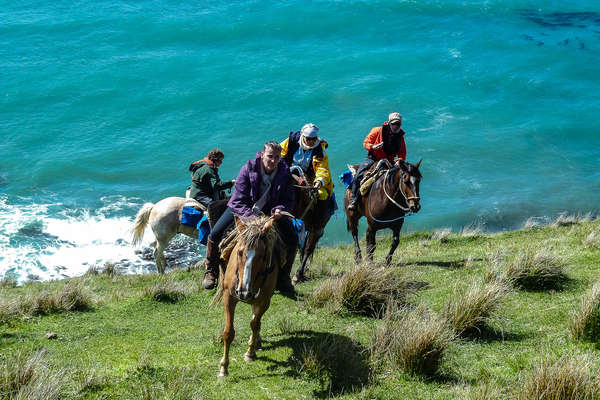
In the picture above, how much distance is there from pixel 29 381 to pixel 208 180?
8.41 meters

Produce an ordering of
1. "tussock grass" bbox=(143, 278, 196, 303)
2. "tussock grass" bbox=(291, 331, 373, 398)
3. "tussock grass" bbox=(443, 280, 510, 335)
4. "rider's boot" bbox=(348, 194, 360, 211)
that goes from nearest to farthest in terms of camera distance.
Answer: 1. "tussock grass" bbox=(291, 331, 373, 398)
2. "tussock grass" bbox=(443, 280, 510, 335)
3. "tussock grass" bbox=(143, 278, 196, 303)
4. "rider's boot" bbox=(348, 194, 360, 211)

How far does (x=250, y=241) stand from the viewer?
21.1 ft

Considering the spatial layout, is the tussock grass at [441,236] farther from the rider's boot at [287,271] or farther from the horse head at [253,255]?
the horse head at [253,255]

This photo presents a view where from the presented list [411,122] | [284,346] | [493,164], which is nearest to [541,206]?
[493,164]

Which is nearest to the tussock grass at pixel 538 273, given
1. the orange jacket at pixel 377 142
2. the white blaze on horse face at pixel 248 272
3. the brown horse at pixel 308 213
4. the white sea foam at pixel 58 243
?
the brown horse at pixel 308 213

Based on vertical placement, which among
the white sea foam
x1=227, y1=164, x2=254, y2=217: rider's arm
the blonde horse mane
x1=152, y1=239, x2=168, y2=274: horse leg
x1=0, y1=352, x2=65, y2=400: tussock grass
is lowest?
the white sea foam

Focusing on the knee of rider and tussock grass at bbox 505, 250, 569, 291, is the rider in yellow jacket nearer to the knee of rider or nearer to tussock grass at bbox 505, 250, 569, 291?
the knee of rider

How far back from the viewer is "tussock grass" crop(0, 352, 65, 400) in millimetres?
5398

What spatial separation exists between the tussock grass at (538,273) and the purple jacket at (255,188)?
13.8 feet

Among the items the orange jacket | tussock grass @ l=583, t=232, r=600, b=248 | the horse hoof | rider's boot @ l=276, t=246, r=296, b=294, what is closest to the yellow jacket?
the orange jacket

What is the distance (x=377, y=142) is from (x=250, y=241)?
7.21 meters

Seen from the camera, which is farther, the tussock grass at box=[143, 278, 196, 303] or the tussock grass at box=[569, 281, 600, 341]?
the tussock grass at box=[143, 278, 196, 303]

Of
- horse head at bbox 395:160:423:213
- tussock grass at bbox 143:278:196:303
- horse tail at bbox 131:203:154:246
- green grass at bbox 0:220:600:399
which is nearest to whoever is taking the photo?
green grass at bbox 0:220:600:399

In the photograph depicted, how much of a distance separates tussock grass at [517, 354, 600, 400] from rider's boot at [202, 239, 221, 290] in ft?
16.8
